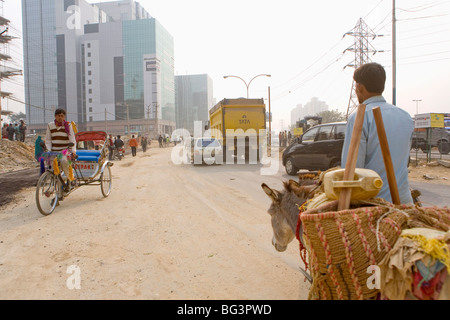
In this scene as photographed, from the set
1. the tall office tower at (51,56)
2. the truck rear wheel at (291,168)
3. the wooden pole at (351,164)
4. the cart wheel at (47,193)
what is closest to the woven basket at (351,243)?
the wooden pole at (351,164)

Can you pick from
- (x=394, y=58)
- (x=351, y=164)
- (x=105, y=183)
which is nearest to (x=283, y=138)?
(x=394, y=58)

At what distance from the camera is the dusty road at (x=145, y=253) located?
2.90m

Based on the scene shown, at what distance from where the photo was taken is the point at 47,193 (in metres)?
5.88

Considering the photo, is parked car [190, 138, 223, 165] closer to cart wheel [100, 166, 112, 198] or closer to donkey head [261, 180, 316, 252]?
cart wheel [100, 166, 112, 198]

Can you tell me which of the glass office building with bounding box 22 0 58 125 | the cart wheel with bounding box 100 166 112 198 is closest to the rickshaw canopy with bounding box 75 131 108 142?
the cart wheel with bounding box 100 166 112 198

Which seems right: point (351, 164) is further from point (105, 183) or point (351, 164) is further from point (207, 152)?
point (207, 152)

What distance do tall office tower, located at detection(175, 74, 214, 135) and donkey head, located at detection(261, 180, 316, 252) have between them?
5172 inches

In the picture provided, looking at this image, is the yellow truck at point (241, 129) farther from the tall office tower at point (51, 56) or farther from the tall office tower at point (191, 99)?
the tall office tower at point (191, 99)

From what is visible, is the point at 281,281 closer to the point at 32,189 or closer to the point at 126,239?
the point at 126,239

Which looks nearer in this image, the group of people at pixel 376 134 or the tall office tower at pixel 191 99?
the group of people at pixel 376 134

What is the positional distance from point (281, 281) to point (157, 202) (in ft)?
14.2

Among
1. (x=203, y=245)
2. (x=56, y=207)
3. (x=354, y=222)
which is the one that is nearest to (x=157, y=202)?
(x=56, y=207)

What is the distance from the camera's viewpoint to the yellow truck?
58.8 ft

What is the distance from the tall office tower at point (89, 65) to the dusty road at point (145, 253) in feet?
296
